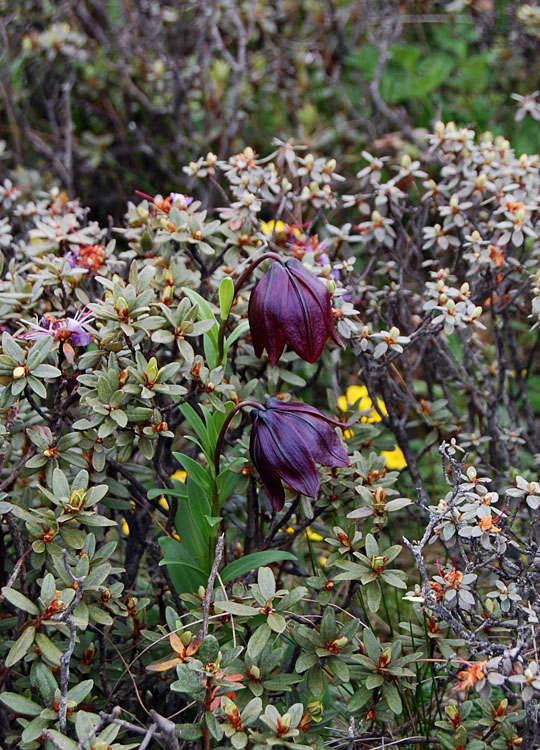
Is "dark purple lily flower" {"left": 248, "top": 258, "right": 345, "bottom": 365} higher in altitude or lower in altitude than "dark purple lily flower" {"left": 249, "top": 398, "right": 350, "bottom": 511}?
higher

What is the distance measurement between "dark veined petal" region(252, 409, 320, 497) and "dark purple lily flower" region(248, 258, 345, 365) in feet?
0.45

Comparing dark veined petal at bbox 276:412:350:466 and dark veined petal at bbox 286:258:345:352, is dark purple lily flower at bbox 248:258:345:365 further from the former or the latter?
dark veined petal at bbox 276:412:350:466

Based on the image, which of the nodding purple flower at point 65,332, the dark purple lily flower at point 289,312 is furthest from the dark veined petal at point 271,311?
the nodding purple flower at point 65,332

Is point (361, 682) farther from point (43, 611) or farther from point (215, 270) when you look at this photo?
point (215, 270)

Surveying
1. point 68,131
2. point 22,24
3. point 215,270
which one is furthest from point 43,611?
point 22,24

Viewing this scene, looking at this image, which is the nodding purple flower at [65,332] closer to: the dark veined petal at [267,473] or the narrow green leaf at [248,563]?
the dark veined petal at [267,473]

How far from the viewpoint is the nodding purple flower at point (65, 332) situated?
1499 mm

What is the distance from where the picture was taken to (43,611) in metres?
1.28

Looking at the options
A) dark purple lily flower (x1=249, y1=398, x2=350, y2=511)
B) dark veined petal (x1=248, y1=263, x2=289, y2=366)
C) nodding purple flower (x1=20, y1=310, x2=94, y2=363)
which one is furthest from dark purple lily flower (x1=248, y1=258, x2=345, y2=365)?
nodding purple flower (x1=20, y1=310, x2=94, y2=363)

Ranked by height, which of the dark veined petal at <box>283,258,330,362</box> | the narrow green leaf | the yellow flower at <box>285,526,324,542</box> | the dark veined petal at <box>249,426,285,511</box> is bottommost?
the yellow flower at <box>285,526,324,542</box>

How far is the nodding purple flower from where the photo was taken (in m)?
1.50

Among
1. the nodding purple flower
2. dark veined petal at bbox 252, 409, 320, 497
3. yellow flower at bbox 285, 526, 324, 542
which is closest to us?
dark veined petal at bbox 252, 409, 320, 497

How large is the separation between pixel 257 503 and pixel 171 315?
0.43 meters

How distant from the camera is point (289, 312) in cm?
145
